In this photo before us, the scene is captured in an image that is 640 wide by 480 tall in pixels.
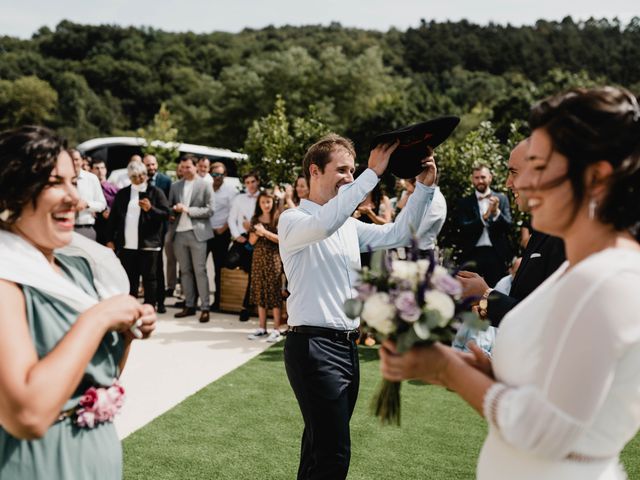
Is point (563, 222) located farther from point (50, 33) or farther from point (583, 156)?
point (50, 33)

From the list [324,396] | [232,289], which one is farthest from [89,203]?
[324,396]

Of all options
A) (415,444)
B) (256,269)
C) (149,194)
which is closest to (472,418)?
(415,444)

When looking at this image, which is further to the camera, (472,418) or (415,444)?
(472,418)

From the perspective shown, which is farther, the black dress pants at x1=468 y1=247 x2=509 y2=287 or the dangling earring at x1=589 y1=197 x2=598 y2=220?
the black dress pants at x1=468 y1=247 x2=509 y2=287

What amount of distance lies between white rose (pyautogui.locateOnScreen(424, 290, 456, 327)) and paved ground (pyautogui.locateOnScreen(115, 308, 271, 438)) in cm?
410

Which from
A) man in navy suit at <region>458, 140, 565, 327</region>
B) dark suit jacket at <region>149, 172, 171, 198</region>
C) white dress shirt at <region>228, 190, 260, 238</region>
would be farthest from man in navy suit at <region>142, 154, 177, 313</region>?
man in navy suit at <region>458, 140, 565, 327</region>

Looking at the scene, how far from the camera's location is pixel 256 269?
8.88 metres

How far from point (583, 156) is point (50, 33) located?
8848 cm

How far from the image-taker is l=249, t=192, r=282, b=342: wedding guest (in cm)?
870

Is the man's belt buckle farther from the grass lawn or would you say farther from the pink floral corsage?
the pink floral corsage

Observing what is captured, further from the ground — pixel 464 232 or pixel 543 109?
pixel 543 109

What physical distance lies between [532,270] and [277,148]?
27.5 ft

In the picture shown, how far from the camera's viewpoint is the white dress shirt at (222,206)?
35.5 feet

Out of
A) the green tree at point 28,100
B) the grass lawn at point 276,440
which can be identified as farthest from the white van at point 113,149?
the green tree at point 28,100
